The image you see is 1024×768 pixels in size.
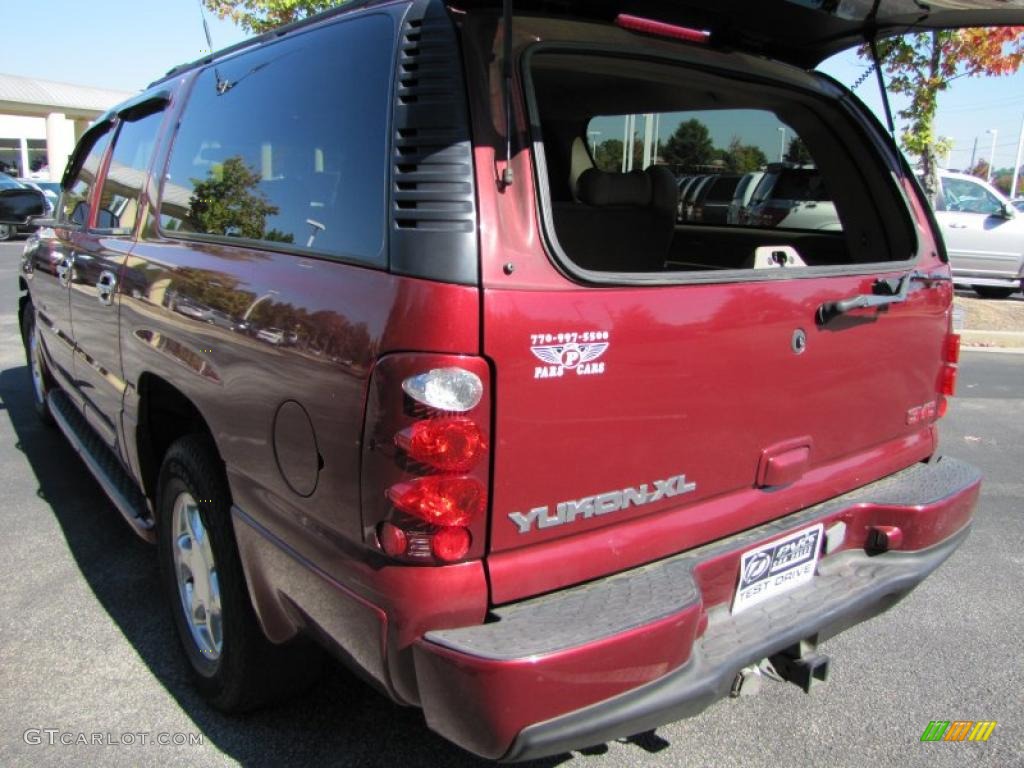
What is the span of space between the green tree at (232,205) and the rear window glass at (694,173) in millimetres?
869

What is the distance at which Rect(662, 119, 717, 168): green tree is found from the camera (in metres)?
3.60

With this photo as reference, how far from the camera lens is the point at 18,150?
184 ft

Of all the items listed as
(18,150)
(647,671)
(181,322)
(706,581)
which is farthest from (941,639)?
(18,150)

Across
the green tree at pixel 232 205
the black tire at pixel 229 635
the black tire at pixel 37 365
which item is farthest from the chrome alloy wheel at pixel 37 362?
the black tire at pixel 229 635

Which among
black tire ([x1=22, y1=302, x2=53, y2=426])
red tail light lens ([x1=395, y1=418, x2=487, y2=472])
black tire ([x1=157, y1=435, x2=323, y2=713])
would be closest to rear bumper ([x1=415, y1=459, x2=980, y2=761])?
red tail light lens ([x1=395, y1=418, x2=487, y2=472])

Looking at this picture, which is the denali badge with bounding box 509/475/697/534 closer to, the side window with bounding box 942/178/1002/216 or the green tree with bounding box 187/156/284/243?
the green tree with bounding box 187/156/284/243

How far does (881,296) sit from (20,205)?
4662 mm

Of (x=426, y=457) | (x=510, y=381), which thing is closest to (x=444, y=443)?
(x=426, y=457)

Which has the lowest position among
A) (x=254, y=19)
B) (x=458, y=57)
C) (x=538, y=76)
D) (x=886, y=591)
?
(x=886, y=591)

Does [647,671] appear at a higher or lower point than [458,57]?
lower

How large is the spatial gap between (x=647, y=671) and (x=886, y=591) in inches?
41.3

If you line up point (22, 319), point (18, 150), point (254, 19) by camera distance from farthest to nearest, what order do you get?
point (18, 150), point (254, 19), point (22, 319)

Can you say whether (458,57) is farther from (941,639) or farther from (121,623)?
(941,639)

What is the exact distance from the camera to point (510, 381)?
1.76 metres
